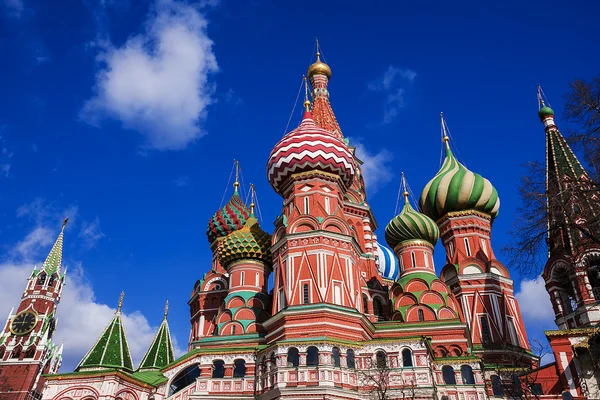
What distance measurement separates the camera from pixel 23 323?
4847cm

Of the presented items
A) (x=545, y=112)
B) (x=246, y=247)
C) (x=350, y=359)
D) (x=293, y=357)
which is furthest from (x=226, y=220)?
(x=545, y=112)

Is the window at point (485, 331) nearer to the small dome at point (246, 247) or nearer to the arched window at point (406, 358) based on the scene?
the arched window at point (406, 358)

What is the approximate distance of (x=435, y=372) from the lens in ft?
63.4

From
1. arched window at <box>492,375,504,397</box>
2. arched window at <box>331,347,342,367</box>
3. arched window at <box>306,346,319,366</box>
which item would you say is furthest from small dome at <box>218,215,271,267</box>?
arched window at <box>492,375,504,397</box>

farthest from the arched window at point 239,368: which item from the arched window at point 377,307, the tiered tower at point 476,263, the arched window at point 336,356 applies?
the tiered tower at point 476,263

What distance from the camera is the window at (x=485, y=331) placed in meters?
25.2

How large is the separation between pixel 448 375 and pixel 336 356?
4.26 metres

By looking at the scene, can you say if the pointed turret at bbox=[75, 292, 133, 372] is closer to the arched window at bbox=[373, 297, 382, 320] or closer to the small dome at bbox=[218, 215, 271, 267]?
the small dome at bbox=[218, 215, 271, 267]

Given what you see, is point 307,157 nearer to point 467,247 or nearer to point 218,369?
point 218,369

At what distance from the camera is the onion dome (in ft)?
95.3

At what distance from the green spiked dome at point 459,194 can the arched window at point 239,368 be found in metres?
14.6

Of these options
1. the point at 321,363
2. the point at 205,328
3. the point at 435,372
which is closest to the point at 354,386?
the point at 321,363

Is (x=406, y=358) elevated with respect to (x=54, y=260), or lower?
lower

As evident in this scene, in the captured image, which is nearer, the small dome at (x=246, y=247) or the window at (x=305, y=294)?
the window at (x=305, y=294)
